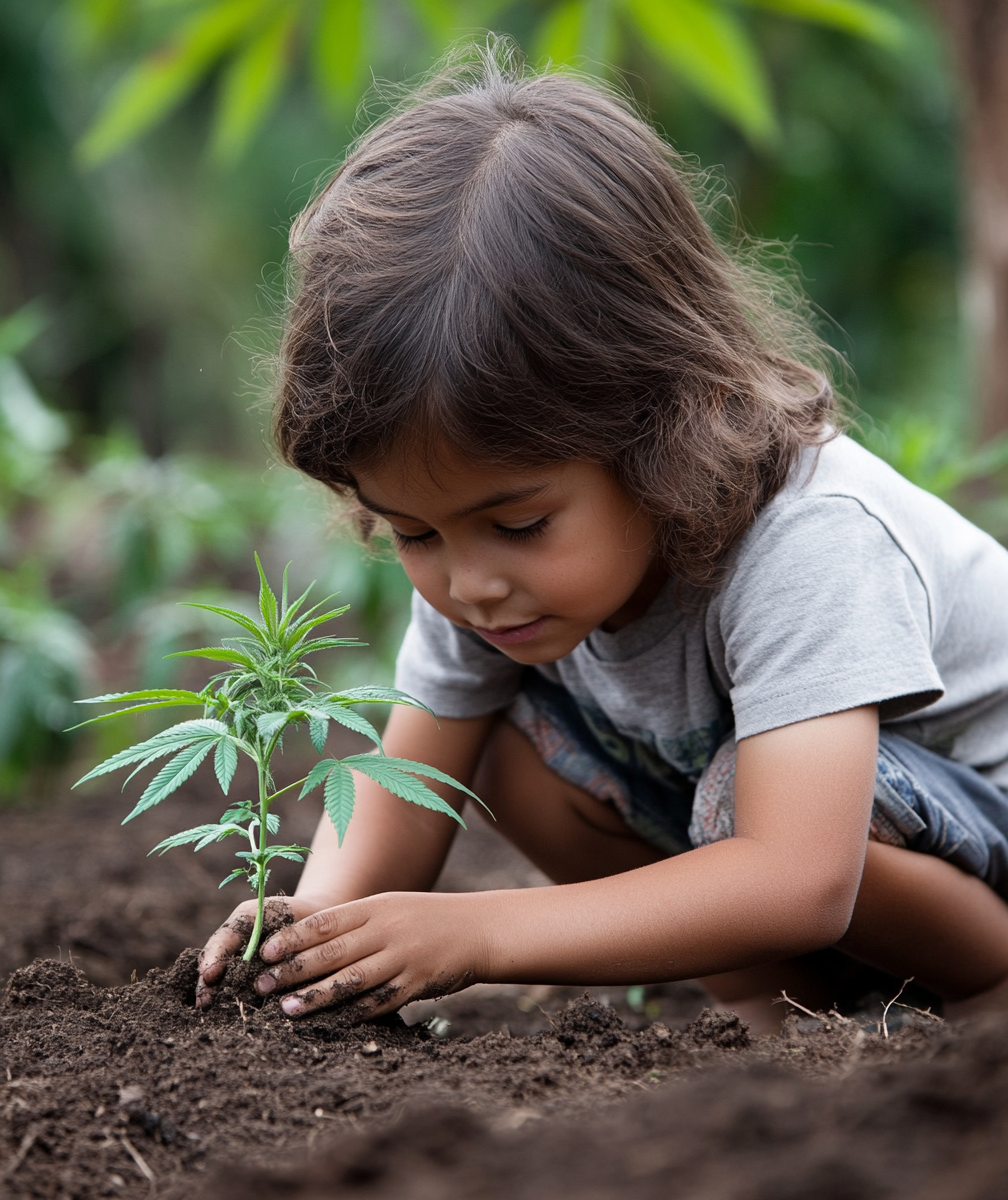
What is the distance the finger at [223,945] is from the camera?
4.17 feet

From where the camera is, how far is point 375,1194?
73cm

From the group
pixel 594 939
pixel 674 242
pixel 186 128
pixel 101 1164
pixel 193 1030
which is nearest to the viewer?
pixel 101 1164

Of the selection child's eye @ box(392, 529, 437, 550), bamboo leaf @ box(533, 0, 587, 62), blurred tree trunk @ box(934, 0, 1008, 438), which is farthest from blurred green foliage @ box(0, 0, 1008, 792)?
child's eye @ box(392, 529, 437, 550)

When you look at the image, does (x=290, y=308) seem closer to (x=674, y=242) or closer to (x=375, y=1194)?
(x=674, y=242)

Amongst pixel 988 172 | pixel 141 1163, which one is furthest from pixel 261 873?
pixel 988 172

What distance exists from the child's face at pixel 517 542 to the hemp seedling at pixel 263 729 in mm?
198

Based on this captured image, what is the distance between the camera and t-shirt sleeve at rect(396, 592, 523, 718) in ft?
5.81

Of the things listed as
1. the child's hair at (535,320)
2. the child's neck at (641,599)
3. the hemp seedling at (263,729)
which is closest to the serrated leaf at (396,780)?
the hemp seedling at (263,729)

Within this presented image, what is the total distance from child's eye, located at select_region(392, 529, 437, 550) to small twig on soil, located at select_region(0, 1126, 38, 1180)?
28.4 inches

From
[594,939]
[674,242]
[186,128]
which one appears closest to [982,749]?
[594,939]

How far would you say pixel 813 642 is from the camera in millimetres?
1381

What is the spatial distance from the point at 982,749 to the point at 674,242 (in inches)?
33.0

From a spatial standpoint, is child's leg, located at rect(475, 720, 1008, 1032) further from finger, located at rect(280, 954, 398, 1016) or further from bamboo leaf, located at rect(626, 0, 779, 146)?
bamboo leaf, located at rect(626, 0, 779, 146)

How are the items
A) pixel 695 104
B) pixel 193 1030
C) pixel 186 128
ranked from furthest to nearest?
1. pixel 186 128
2. pixel 695 104
3. pixel 193 1030
